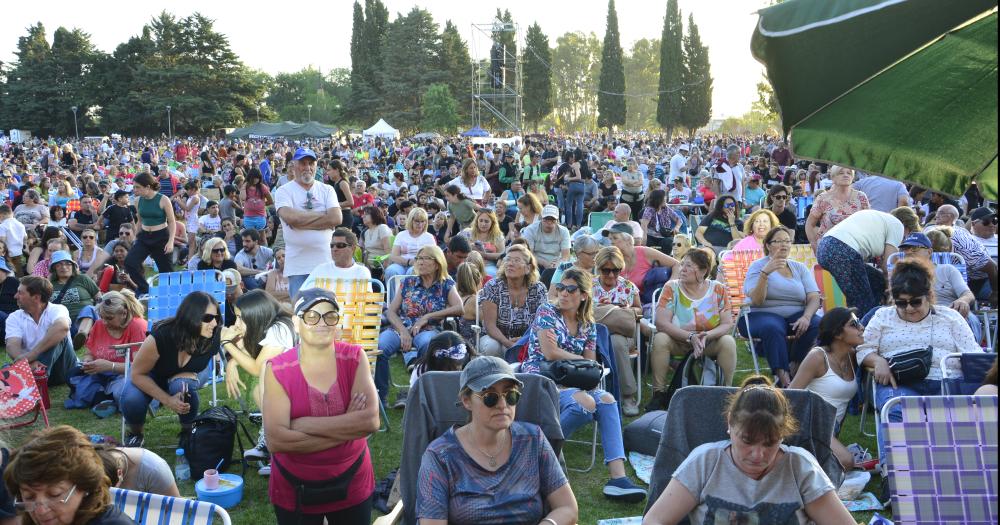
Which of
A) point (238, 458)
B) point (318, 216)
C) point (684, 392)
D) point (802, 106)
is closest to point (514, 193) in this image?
point (318, 216)

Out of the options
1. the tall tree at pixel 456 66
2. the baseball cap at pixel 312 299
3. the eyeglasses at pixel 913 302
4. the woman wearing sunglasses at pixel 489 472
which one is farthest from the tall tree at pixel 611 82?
the woman wearing sunglasses at pixel 489 472

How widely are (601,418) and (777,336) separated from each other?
7.37ft

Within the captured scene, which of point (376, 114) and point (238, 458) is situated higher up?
point (376, 114)

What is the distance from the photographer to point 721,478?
3.30 meters

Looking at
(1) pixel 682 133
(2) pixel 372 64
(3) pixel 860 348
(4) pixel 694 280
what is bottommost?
(3) pixel 860 348

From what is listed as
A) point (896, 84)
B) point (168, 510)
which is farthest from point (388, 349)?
point (896, 84)

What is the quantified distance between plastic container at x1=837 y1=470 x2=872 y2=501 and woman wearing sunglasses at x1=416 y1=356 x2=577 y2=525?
7.30ft

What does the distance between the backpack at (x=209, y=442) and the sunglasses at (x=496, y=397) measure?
2.62 meters

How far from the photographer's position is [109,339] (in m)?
6.80

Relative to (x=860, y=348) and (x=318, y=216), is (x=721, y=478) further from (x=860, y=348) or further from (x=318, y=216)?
(x=318, y=216)

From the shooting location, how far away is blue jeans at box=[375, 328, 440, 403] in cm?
673

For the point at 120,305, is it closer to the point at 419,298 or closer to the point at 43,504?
the point at 419,298

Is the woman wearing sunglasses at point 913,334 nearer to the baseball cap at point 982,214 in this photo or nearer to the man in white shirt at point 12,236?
the baseball cap at point 982,214

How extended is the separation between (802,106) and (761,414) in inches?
49.5
